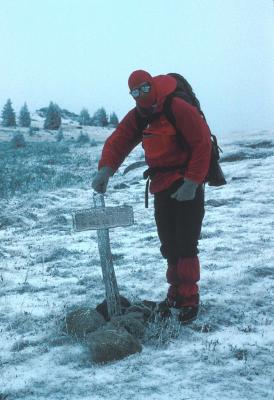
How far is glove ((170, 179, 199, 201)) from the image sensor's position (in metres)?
3.72

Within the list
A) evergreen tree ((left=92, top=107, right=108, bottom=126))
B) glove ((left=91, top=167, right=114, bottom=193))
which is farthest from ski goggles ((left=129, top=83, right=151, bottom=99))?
evergreen tree ((left=92, top=107, right=108, bottom=126))

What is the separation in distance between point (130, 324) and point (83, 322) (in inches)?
16.1

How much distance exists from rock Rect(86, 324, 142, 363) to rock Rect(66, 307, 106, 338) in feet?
0.77

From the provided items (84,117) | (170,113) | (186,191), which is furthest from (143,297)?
(84,117)

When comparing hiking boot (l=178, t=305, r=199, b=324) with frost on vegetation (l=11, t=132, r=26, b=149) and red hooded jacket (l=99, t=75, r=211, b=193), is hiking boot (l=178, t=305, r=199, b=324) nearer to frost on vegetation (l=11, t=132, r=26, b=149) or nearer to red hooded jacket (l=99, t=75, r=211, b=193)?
red hooded jacket (l=99, t=75, r=211, b=193)

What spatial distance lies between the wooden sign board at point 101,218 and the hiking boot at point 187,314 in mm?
919

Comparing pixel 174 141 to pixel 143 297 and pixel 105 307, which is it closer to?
pixel 105 307

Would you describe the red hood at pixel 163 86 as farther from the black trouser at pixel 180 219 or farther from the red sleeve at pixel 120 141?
the black trouser at pixel 180 219

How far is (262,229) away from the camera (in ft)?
25.5

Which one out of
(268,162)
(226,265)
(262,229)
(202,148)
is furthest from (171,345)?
(268,162)

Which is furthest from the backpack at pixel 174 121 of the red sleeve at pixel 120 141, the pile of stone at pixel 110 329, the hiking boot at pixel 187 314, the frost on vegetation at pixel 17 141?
the frost on vegetation at pixel 17 141

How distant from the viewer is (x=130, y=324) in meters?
3.68

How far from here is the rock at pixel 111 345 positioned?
3.28 m

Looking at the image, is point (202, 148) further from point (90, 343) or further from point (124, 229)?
point (124, 229)
